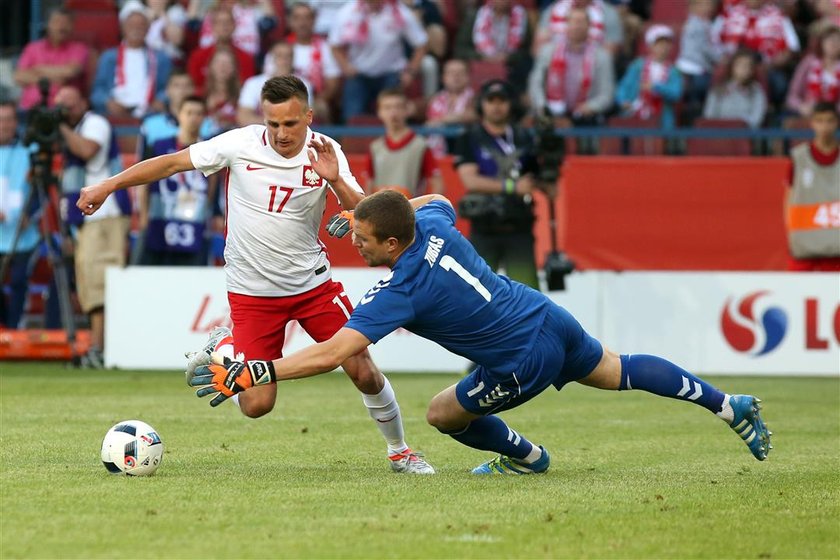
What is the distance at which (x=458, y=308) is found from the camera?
7.58 metres

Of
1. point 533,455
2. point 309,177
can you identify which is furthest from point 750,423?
point 309,177

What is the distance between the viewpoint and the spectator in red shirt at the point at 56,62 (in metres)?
18.6

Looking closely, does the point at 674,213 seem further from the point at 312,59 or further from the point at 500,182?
the point at 312,59

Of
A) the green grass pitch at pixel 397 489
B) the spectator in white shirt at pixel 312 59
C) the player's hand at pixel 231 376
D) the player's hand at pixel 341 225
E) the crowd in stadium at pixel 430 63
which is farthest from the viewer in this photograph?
the spectator in white shirt at pixel 312 59

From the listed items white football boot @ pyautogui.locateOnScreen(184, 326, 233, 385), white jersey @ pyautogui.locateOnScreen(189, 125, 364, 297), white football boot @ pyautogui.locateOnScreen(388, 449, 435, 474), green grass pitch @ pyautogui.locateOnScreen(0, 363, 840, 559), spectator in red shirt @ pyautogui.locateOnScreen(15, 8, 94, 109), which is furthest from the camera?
spectator in red shirt @ pyautogui.locateOnScreen(15, 8, 94, 109)

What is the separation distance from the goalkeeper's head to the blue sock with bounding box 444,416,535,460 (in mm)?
1269

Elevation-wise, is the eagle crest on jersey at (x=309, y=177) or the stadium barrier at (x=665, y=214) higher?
the eagle crest on jersey at (x=309, y=177)

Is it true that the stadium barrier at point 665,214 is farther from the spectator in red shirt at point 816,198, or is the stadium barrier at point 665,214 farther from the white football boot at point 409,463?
the white football boot at point 409,463

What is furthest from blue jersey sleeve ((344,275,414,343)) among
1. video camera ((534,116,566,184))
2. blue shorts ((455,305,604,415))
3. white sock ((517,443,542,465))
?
video camera ((534,116,566,184))

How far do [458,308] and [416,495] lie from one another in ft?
3.19

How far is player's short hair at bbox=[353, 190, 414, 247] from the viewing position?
7.27m

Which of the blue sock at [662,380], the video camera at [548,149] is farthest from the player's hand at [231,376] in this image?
the video camera at [548,149]

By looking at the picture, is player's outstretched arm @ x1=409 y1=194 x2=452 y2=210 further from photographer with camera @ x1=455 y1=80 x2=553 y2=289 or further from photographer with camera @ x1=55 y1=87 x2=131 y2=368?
photographer with camera @ x1=55 y1=87 x2=131 y2=368

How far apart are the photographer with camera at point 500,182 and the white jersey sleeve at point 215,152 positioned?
5.56m
